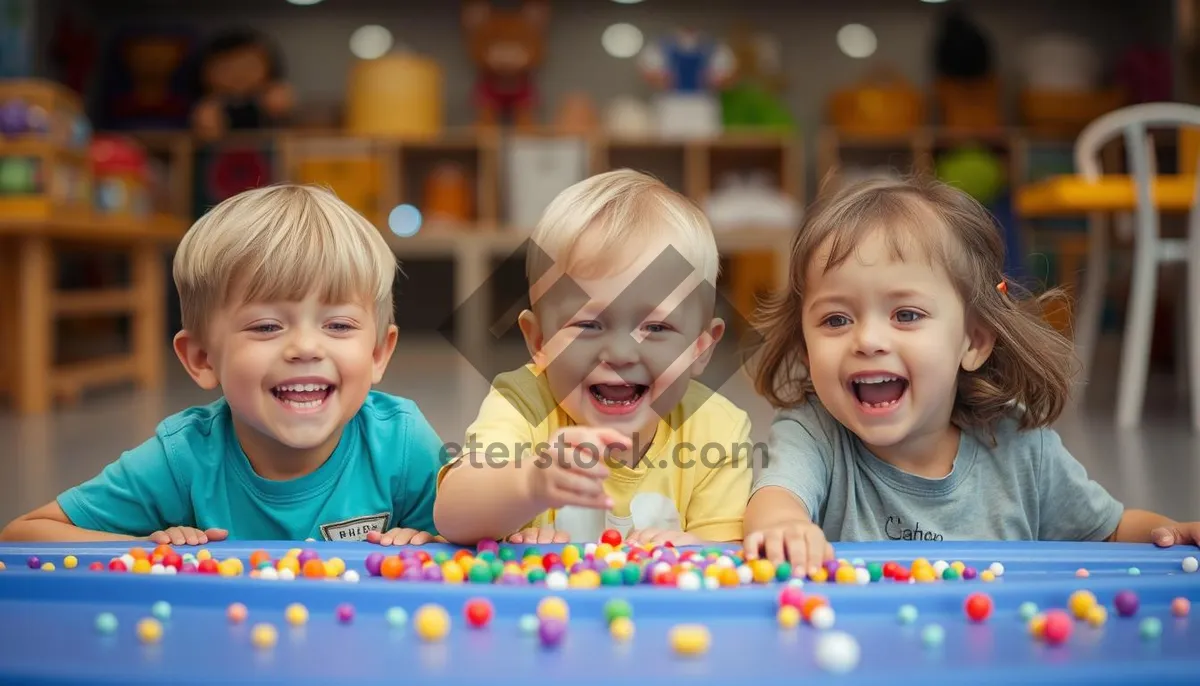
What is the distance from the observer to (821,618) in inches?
31.1

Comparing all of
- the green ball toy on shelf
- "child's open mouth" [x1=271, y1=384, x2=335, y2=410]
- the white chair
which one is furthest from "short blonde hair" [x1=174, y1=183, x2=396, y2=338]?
the green ball toy on shelf

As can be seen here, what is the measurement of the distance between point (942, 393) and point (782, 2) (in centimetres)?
561

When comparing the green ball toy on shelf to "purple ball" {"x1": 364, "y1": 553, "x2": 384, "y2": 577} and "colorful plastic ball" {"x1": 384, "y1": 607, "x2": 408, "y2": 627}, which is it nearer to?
"purple ball" {"x1": 364, "y1": 553, "x2": 384, "y2": 577}

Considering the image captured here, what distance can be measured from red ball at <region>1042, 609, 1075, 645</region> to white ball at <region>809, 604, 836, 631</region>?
0.50ft

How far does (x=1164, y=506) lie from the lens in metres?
1.67

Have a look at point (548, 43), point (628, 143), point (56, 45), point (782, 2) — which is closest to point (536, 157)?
point (628, 143)

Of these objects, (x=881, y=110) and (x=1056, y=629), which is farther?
(x=881, y=110)

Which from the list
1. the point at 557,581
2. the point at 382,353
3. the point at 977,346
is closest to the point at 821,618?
the point at 557,581

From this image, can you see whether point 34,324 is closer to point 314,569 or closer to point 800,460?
point 314,569

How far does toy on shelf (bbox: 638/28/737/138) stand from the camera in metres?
5.60

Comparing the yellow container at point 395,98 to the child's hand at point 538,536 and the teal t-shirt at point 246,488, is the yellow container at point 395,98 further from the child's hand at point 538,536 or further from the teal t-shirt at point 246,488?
the child's hand at point 538,536

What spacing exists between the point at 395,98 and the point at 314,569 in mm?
5014

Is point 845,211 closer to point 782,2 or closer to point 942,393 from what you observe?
point 942,393

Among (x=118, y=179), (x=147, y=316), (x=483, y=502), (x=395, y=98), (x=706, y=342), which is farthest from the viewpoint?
(x=395, y=98)
